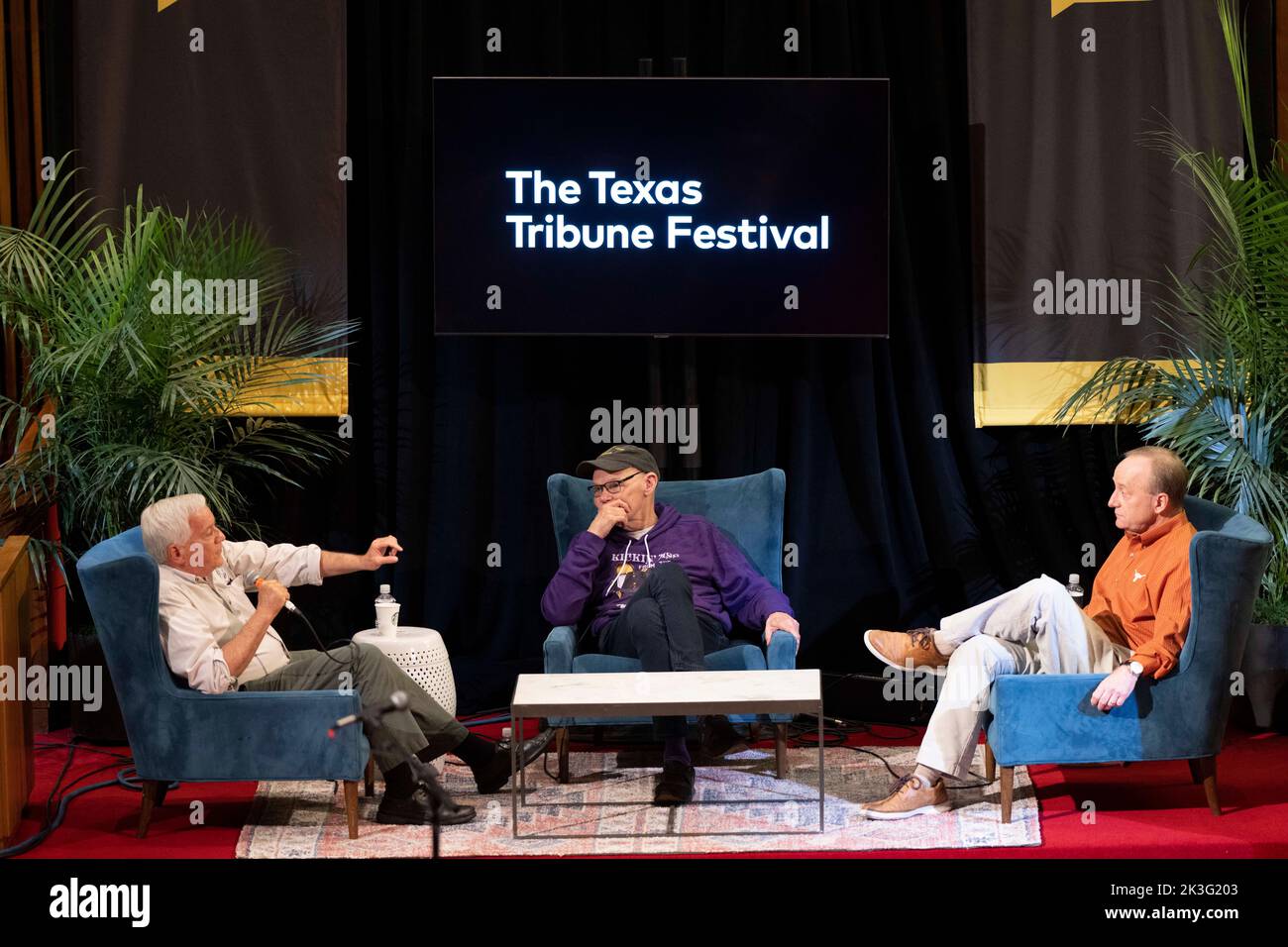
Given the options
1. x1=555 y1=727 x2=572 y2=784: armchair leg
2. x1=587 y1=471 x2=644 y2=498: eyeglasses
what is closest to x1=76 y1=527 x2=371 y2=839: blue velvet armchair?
x1=555 y1=727 x2=572 y2=784: armchair leg

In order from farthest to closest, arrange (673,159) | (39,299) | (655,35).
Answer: (655,35) → (673,159) → (39,299)

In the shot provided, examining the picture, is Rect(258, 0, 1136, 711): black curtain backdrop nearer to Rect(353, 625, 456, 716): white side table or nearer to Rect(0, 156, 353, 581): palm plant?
Rect(0, 156, 353, 581): palm plant

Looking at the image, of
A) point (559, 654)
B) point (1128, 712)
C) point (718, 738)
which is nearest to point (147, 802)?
point (559, 654)

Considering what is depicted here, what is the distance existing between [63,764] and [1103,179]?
435 centimetres

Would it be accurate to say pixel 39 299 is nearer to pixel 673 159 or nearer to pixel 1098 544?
pixel 673 159

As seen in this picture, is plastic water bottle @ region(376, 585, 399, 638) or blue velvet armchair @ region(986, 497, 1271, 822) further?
plastic water bottle @ region(376, 585, 399, 638)

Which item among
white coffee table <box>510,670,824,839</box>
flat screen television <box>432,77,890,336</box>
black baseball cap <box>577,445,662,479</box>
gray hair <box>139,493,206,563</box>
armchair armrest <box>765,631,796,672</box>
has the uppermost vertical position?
flat screen television <box>432,77,890,336</box>

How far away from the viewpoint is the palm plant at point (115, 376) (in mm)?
5113

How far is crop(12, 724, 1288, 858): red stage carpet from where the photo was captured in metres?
4.18

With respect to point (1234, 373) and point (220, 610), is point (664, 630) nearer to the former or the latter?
point (220, 610)

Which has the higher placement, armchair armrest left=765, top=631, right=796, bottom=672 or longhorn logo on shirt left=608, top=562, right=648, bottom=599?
longhorn logo on shirt left=608, top=562, right=648, bottom=599

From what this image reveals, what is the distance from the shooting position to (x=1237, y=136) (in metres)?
5.90

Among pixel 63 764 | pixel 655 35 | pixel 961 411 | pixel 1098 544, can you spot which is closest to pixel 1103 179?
pixel 961 411

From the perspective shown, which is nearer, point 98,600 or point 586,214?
point 98,600
